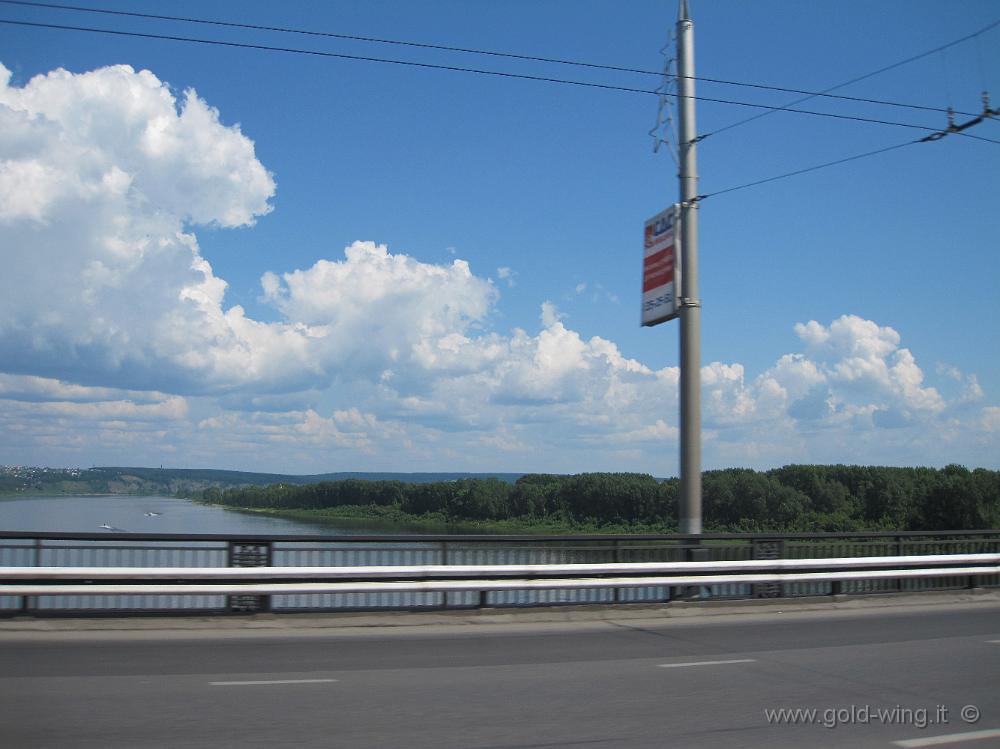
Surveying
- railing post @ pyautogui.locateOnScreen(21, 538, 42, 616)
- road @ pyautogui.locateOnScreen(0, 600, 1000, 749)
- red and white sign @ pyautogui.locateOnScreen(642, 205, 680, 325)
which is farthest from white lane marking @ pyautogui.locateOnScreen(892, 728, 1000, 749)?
railing post @ pyautogui.locateOnScreen(21, 538, 42, 616)

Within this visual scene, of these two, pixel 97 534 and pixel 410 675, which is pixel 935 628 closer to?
pixel 410 675

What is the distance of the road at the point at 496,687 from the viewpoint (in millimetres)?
6664

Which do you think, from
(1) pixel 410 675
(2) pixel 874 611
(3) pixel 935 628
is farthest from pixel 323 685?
(2) pixel 874 611

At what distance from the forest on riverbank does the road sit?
103 feet

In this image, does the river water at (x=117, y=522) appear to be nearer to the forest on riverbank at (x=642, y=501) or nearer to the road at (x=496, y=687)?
the road at (x=496, y=687)

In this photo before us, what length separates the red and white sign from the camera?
16.2m

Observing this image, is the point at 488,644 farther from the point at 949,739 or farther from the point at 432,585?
the point at 949,739

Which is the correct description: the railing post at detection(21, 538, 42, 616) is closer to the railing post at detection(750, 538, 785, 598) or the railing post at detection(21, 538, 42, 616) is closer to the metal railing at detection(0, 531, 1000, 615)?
the metal railing at detection(0, 531, 1000, 615)

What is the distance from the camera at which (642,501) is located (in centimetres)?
7400

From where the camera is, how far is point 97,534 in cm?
1127

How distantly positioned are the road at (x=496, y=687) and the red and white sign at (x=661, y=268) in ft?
20.5

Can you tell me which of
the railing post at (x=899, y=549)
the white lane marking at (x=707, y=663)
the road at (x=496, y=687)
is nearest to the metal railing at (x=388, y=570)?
the road at (x=496, y=687)

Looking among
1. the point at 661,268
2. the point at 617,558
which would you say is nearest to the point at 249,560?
the point at 617,558

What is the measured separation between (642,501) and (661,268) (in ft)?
195
